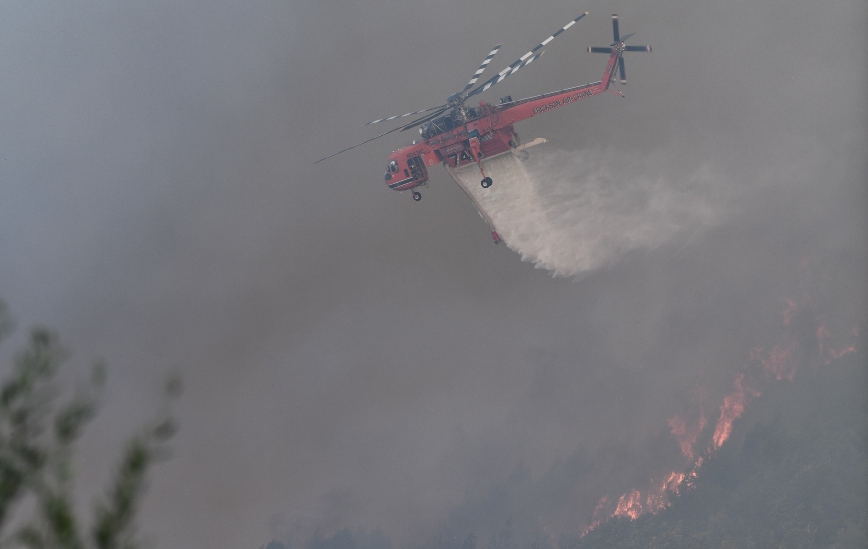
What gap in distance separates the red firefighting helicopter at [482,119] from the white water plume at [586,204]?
116 centimetres

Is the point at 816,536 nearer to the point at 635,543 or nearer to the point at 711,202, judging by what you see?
the point at 635,543

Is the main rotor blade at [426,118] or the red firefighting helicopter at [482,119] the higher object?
the main rotor blade at [426,118]

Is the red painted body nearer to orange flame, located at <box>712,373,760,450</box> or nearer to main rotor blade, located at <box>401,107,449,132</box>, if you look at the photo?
main rotor blade, located at <box>401,107,449,132</box>

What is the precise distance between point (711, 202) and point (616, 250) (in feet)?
30.0

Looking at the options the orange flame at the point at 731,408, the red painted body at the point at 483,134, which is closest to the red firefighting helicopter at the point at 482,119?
the red painted body at the point at 483,134

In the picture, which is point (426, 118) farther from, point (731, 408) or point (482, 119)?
point (731, 408)

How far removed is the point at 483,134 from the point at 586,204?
12.6 m

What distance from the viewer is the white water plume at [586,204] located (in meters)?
47.4

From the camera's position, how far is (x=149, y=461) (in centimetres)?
916

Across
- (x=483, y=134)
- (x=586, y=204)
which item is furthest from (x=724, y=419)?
(x=483, y=134)

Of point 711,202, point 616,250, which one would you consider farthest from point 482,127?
point 711,202

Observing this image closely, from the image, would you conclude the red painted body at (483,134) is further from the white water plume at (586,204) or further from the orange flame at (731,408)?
the orange flame at (731,408)

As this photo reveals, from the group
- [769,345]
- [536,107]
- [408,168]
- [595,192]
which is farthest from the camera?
[769,345]

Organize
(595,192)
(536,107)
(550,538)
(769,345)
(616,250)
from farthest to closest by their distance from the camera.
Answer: (550,538) → (769,345) → (616,250) → (595,192) → (536,107)
